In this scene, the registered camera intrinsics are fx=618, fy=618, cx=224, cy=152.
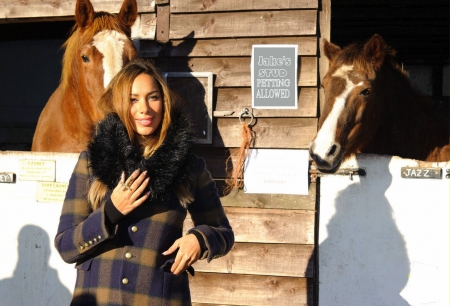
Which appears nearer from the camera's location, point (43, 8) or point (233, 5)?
point (233, 5)

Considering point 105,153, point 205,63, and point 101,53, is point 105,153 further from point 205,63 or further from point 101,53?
point 205,63

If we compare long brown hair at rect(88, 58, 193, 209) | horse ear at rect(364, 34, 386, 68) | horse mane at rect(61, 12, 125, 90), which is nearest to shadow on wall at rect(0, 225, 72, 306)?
horse mane at rect(61, 12, 125, 90)

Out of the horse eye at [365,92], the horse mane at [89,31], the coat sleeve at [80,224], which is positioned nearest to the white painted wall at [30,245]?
the horse mane at [89,31]

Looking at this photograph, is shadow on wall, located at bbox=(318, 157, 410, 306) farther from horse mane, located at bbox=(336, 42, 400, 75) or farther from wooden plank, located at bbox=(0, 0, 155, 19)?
wooden plank, located at bbox=(0, 0, 155, 19)

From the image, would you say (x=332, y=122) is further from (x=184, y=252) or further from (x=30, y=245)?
(x=30, y=245)

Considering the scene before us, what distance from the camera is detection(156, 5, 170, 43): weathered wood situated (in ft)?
14.0

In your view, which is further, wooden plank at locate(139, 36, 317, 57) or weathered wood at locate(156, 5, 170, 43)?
weathered wood at locate(156, 5, 170, 43)

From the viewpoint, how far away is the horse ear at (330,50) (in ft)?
12.9

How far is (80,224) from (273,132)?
6.91ft

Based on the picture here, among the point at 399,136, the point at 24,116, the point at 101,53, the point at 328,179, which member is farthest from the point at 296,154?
the point at 24,116

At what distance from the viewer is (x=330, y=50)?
155 inches

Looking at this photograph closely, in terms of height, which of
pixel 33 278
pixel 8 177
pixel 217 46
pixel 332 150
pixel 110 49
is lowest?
pixel 33 278

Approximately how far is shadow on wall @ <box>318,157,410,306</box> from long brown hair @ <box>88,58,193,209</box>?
70.8 inches

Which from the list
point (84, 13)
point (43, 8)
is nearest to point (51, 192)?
point (84, 13)
